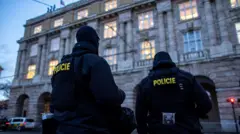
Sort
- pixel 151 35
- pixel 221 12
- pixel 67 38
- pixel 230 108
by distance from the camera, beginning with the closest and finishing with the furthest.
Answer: pixel 230 108 < pixel 221 12 < pixel 151 35 < pixel 67 38

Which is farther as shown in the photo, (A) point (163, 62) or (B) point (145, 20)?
(B) point (145, 20)

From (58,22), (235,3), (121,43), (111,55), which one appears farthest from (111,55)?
(235,3)

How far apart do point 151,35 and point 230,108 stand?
9.97m

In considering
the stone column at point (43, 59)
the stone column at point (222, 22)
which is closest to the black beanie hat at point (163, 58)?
the stone column at point (222, 22)

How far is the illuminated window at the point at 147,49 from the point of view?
18167mm

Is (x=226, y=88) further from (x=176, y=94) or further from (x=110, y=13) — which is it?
(x=110, y=13)

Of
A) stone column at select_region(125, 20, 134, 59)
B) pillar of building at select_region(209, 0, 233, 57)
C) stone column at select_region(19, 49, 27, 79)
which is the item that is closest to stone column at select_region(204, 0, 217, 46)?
pillar of building at select_region(209, 0, 233, 57)

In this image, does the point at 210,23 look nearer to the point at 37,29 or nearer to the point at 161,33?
the point at 161,33

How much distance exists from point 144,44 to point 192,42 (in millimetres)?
4880

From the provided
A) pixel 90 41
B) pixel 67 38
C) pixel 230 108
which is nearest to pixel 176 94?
pixel 90 41

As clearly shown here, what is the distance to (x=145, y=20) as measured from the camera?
19531 mm

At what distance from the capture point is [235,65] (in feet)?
44.9

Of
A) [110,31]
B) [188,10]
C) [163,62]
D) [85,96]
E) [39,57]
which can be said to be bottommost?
[85,96]

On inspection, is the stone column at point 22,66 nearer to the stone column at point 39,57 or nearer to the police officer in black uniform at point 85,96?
the stone column at point 39,57
